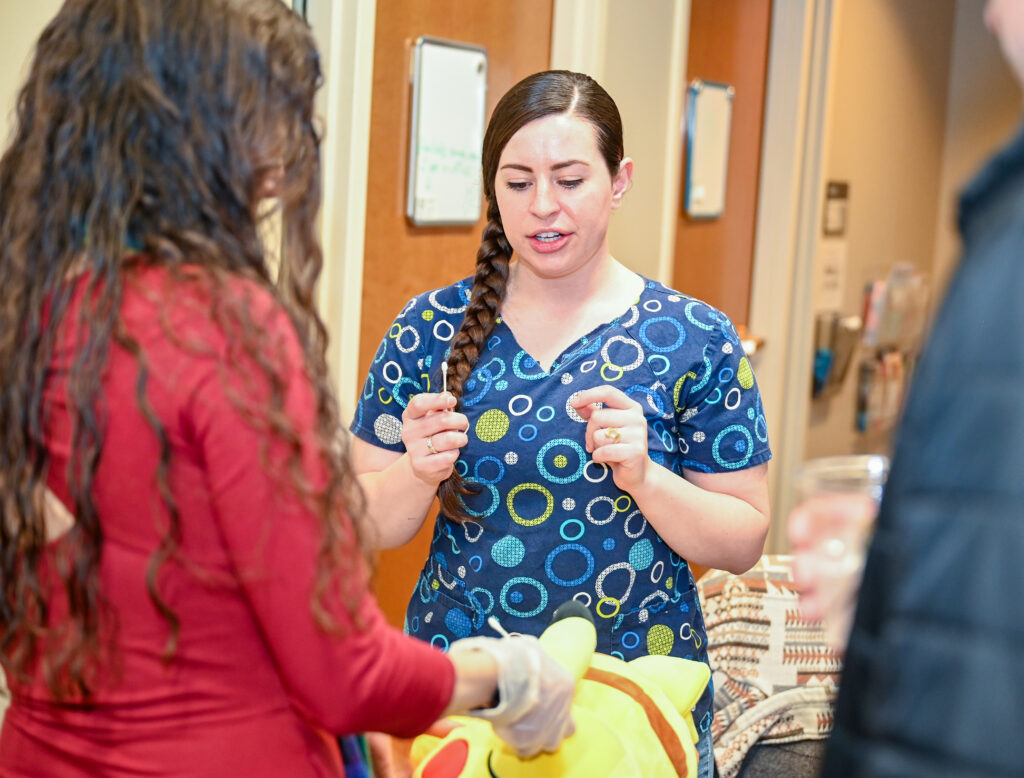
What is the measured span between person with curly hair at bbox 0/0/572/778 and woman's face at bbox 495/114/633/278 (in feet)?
2.05

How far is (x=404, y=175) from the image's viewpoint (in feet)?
7.59

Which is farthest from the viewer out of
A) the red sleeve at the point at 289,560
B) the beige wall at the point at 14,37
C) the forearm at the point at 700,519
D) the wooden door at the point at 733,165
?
the wooden door at the point at 733,165

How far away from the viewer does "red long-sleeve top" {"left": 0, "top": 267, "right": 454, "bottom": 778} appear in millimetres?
819

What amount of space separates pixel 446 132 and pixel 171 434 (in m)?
1.64

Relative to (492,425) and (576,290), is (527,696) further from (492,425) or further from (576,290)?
(576,290)

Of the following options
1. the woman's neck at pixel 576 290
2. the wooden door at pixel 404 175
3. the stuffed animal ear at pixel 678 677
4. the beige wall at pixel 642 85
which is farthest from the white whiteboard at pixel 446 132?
the stuffed animal ear at pixel 678 677

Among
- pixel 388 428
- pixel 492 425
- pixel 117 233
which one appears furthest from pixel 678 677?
pixel 117 233

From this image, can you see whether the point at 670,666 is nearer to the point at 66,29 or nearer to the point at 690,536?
the point at 690,536

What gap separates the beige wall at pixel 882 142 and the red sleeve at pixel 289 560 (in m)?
3.33

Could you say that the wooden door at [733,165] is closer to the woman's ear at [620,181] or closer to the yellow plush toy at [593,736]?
the woman's ear at [620,181]

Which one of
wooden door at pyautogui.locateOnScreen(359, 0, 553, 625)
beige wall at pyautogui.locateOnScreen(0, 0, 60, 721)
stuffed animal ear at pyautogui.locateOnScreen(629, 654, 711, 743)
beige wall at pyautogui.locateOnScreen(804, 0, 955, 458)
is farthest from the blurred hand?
beige wall at pyautogui.locateOnScreen(804, 0, 955, 458)

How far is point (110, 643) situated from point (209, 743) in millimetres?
109

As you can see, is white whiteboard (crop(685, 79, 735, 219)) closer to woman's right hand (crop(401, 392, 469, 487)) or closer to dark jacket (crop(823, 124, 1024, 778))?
woman's right hand (crop(401, 392, 469, 487))

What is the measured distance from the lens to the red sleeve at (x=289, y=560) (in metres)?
0.81
